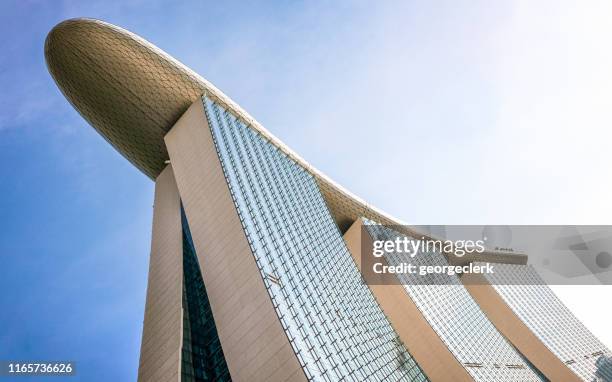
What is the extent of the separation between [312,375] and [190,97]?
2660cm

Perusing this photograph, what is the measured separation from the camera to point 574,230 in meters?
88.9

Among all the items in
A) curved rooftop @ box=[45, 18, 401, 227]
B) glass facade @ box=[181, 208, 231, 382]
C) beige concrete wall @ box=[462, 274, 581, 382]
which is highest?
curved rooftop @ box=[45, 18, 401, 227]

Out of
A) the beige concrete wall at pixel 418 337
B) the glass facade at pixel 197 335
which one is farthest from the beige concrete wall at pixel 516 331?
the glass facade at pixel 197 335

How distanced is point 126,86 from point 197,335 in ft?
68.7

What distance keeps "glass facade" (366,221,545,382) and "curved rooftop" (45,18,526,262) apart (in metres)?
21.2

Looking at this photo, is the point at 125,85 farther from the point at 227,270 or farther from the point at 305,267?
the point at 305,267

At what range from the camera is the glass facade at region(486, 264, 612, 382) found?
7381 cm

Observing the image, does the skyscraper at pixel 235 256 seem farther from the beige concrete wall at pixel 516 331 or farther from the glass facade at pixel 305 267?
the beige concrete wall at pixel 516 331

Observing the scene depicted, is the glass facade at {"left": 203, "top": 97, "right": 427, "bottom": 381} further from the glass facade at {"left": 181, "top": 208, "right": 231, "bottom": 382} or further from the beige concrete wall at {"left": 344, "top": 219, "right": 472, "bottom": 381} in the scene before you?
the glass facade at {"left": 181, "top": 208, "right": 231, "bottom": 382}

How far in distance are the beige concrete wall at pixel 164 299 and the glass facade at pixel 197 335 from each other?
92 cm

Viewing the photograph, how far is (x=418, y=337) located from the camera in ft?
169

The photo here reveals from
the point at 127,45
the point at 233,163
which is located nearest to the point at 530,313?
the point at 233,163

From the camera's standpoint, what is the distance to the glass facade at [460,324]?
5172 centimetres

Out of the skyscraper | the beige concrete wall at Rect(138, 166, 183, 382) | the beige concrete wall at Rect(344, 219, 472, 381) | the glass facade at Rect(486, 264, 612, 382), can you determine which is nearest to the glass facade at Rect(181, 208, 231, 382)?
the skyscraper
